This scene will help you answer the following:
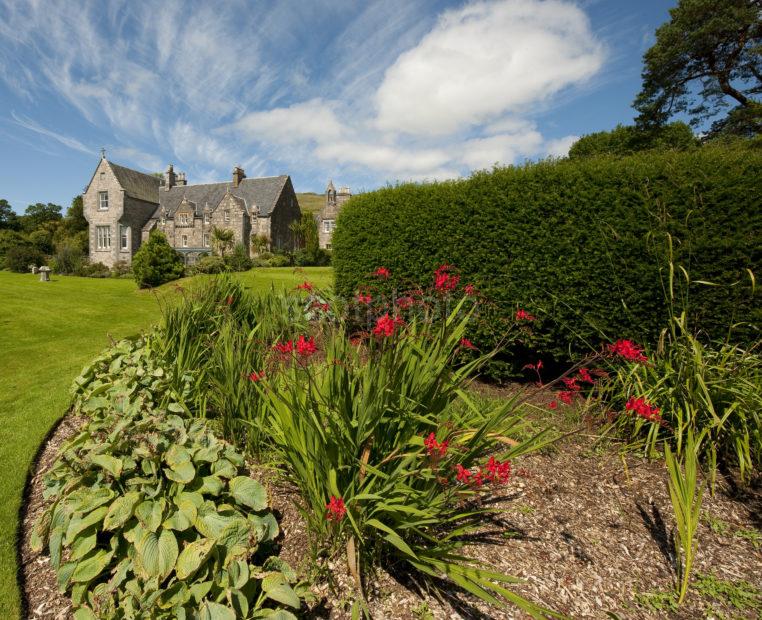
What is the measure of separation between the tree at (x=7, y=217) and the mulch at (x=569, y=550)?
280 feet

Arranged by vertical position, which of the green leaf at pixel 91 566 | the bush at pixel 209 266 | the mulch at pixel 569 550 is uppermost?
the bush at pixel 209 266

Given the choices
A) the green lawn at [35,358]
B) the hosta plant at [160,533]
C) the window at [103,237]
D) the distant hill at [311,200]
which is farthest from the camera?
the distant hill at [311,200]

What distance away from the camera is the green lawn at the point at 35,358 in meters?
2.92

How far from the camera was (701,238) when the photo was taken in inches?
180

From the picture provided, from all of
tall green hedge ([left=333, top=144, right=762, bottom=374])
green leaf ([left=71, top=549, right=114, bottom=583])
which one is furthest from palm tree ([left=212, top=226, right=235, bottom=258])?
green leaf ([left=71, top=549, right=114, bottom=583])

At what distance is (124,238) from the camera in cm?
3850

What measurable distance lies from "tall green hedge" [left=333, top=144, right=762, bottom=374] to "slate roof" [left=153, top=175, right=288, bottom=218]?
36277 mm

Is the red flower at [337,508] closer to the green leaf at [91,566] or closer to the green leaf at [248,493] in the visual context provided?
the green leaf at [248,493]

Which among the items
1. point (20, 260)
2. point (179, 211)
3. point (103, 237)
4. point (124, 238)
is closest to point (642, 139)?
point (179, 211)

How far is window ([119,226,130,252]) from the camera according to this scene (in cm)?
3831

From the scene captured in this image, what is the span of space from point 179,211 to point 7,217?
167ft

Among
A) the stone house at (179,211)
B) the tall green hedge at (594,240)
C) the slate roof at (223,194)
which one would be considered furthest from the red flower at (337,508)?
the slate roof at (223,194)

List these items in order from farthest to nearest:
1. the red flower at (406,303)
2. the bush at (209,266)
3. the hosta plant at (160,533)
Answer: the bush at (209,266), the red flower at (406,303), the hosta plant at (160,533)

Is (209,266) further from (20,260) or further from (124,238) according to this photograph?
(124,238)
